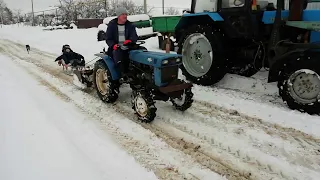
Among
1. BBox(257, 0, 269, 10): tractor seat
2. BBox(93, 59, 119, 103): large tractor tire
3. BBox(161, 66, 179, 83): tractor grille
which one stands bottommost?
BBox(93, 59, 119, 103): large tractor tire

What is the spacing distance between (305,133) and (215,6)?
125 inches

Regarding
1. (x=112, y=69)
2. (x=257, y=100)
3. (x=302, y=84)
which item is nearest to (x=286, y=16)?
(x=302, y=84)

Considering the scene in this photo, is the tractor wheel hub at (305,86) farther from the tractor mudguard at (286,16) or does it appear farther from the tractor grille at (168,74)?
the tractor grille at (168,74)

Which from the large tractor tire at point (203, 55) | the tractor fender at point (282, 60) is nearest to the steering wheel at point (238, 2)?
the large tractor tire at point (203, 55)

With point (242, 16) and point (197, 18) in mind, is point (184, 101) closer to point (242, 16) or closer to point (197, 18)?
point (242, 16)

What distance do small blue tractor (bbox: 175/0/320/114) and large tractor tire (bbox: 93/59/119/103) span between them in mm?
1835

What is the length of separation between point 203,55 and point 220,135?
2.73 meters

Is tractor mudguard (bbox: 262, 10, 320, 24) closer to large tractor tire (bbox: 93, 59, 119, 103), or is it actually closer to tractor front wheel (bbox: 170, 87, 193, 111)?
tractor front wheel (bbox: 170, 87, 193, 111)

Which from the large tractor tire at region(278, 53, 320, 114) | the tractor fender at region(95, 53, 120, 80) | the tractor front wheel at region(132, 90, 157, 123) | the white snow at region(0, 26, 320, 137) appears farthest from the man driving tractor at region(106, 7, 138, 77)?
the large tractor tire at region(278, 53, 320, 114)

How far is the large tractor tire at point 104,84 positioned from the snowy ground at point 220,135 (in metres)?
0.17

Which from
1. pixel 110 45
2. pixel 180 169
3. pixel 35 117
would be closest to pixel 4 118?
pixel 35 117

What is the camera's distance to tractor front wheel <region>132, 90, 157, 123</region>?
4.38m

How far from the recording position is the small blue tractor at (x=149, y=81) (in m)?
4.45

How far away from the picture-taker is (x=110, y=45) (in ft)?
16.9
